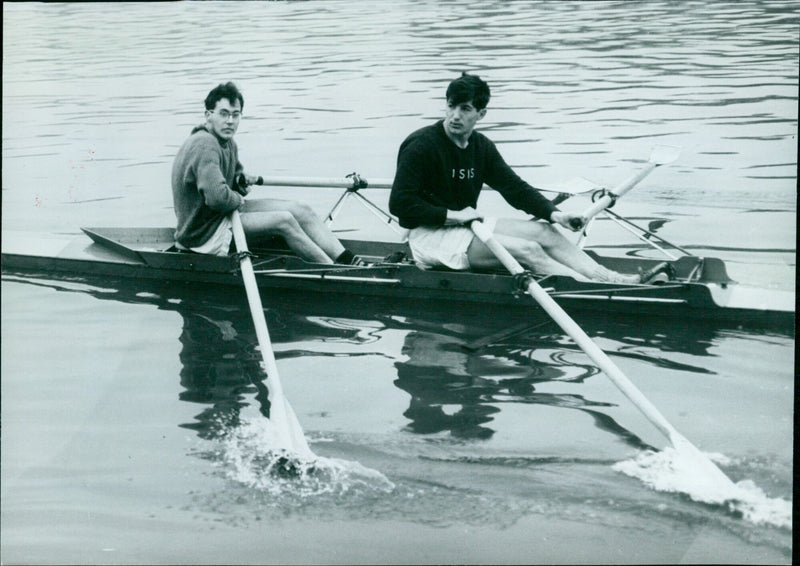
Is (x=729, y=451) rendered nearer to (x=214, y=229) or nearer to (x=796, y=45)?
(x=796, y=45)

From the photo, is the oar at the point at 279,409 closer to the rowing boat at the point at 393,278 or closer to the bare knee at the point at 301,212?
the rowing boat at the point at 393,278

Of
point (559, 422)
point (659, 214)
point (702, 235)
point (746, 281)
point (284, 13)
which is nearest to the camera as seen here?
Answer: point (559, 422)

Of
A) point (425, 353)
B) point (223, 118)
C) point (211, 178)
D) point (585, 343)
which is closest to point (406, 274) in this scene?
point (425, 353)

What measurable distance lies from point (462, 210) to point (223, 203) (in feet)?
4.05

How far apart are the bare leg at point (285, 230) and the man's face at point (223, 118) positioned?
0.47 meters

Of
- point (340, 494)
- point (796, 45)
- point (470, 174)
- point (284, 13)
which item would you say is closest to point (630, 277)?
point (470, 174)

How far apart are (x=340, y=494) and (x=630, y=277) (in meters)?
2.03

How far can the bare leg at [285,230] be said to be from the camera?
17.0ft

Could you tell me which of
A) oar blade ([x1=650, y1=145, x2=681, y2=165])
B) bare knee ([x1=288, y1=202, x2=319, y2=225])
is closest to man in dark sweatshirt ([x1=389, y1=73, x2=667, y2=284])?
oar blade ([x1=650, y1=145, x2=681, y2=165])

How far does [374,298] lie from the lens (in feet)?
16.8

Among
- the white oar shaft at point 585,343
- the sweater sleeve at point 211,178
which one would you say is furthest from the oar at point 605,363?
the sweater sleeve at point 211,178

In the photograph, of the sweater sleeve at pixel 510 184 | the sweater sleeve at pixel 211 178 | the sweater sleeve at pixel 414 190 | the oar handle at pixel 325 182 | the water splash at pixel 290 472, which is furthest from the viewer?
the oar handle at pixel 325 182

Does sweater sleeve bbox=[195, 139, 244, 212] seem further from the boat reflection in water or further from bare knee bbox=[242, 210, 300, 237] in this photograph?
the boat reflection in water

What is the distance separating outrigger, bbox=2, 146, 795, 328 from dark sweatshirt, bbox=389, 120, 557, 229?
20 cm
